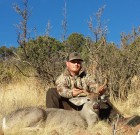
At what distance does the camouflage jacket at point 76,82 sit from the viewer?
25.4ft

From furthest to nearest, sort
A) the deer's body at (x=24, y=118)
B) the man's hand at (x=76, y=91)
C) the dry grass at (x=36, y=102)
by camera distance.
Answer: the man's hand at (x=76, y=91)
the deer's body at (x=24, y=118)
the dry grass at (x=36, y=102)

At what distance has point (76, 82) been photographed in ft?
26.0

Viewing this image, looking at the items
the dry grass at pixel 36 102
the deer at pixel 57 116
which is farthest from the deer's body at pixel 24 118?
the dry grass at pixel 36 102

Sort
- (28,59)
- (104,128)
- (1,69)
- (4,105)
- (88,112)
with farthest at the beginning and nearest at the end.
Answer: (1,69) → (28,59) → (4,105) → (88,112) → (104,128)

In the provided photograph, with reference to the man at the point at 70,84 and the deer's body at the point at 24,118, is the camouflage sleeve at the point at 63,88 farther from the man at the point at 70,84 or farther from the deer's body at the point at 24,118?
the deer's body at the point at 24,118

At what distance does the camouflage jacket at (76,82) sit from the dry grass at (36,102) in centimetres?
88

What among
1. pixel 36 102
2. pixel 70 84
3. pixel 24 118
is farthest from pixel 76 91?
pixel 36 102

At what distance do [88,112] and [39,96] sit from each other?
10.4 ft

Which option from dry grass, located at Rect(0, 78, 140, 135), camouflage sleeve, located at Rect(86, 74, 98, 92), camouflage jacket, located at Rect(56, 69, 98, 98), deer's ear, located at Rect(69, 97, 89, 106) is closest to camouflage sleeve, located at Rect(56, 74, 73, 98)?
camouflage jacket, located at Rect(56, 69, 98, 98)

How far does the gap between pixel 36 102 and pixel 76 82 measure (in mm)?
2259

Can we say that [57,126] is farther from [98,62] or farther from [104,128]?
[98,62]

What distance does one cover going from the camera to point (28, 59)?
11.5 meters

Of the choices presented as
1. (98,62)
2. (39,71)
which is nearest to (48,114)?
(98,62)

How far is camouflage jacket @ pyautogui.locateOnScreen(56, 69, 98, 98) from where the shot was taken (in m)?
7.74
